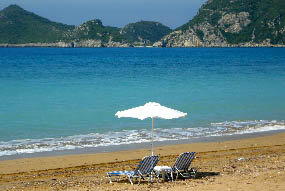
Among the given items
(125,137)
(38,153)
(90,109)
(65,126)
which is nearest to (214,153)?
(125,137)

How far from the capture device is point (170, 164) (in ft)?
45.8

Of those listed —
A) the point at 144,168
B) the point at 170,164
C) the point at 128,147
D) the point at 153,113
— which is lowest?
the point at 128,147

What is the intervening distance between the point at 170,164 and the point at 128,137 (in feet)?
16.4

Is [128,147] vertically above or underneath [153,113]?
underneath

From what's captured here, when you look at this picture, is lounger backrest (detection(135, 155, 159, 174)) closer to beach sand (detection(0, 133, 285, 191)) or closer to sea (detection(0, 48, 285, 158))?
beach sand (detection(0, 133, 285, 191))

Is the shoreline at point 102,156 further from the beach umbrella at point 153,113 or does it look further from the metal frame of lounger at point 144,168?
the metal frame of lounger at point 144,168

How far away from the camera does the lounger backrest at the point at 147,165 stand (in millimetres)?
11461

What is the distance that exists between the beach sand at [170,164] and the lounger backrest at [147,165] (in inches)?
11.9

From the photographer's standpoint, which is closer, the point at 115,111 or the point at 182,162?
the point at 182,162

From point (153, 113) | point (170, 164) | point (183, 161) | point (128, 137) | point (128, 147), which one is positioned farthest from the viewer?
point (128, 137)

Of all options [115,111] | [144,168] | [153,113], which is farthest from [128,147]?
[115,111]

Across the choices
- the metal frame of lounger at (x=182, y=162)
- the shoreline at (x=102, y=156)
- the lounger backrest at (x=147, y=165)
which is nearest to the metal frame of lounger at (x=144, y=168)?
the lounger backrest at (x=147, y=165)

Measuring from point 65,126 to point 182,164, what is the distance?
10323 millimetres

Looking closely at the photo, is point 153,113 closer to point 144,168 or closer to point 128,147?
point 144,168
